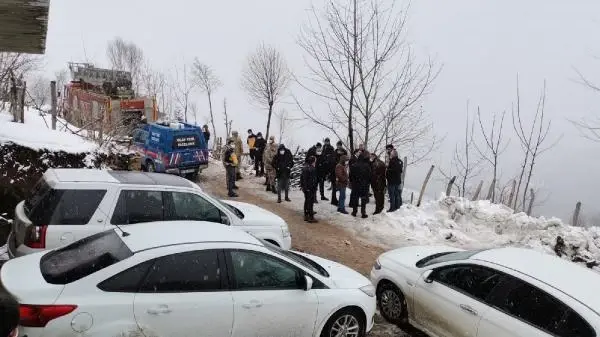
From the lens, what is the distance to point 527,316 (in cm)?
588

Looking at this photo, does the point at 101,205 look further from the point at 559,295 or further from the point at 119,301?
the point at 559,295

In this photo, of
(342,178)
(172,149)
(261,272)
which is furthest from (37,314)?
(172,149)

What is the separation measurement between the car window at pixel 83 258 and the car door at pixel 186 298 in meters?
0.42

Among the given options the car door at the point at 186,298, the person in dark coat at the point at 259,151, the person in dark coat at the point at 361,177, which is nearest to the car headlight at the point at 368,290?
the car door at the point at 186,298

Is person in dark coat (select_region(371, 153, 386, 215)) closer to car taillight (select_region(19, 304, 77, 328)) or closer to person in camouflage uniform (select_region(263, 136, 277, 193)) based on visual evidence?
person in camouflage uniform (select_region(263, 136, 277, 193))

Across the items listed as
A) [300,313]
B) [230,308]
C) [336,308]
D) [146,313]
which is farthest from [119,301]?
[336,308]

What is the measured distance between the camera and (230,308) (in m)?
5.28

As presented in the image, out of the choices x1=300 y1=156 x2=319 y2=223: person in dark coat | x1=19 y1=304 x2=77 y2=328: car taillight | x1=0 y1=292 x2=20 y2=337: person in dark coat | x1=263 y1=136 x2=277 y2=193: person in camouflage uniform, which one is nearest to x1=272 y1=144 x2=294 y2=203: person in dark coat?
x1=263 y1=136 x2=277 y2=193: person in camouflage uniform

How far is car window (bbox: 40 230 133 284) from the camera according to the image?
493 centimetres

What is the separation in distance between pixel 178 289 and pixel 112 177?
3.18 meters

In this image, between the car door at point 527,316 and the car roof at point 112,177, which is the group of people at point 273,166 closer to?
the car roof at point 112,177

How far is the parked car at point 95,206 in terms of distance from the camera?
22.0 feet

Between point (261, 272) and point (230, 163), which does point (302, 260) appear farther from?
point (230, 163)

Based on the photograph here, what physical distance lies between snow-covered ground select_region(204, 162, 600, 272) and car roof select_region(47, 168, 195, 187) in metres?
6.08
